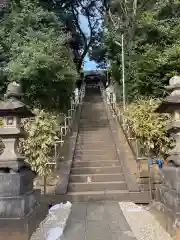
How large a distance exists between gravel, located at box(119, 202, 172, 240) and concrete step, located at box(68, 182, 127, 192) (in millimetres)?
960

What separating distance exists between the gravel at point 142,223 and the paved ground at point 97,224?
0.12 meters

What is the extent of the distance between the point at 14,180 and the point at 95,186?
366 cm

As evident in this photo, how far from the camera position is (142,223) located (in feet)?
18.1

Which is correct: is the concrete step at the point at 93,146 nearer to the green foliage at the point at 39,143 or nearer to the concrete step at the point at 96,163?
the concrete step at the point at 96,163

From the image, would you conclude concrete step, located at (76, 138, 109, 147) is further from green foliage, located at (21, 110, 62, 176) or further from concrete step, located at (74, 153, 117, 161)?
green foliage, located at (21, 110, 62, 176)

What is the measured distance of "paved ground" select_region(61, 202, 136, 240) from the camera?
4.76 meters

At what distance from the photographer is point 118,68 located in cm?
1627

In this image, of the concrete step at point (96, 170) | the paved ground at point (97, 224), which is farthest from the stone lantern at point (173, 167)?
the concrete step at point (96, 170)

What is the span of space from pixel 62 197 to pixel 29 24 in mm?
7960

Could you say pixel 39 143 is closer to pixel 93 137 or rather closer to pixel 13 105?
pixel 93 137

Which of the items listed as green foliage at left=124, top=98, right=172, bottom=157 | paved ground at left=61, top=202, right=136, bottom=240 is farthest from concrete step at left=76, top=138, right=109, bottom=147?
paved ground at left=61, top=202, right=136, bottom=240

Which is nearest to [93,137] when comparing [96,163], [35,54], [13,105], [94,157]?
[94,157]

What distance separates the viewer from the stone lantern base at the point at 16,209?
4.56m

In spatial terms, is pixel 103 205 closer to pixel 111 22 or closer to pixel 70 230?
pixel 70 230
